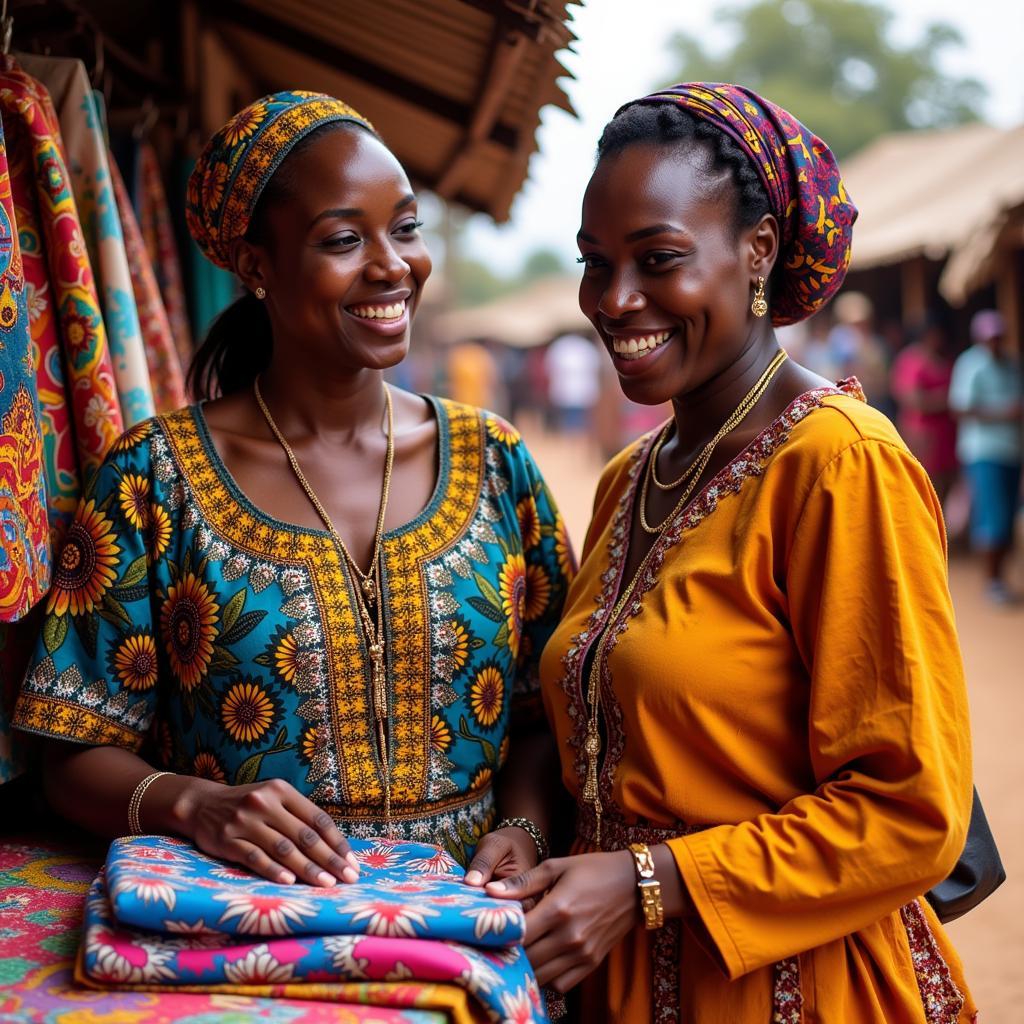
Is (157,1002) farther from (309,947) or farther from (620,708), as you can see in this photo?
(620,708)

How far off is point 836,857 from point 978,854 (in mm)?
429

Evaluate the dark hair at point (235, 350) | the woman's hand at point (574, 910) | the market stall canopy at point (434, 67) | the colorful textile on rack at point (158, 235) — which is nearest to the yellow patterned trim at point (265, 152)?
the dark hair at point (235, 350)

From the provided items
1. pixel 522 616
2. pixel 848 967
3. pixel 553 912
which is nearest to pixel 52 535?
pixel 522 616

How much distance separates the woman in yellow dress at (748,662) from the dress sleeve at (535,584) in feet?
0.73

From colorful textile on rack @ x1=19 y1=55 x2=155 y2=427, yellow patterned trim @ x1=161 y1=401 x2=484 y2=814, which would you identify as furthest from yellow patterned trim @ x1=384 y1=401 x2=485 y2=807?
colorful textile on rack @ x1=19 y1=55 x2=155 y2=427

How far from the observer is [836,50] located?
5203 cm

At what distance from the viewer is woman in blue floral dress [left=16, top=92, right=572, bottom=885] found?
205 centimetres

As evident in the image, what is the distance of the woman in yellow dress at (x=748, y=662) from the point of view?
5.62ft

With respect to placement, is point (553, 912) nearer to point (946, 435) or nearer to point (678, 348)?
point (678, 348)

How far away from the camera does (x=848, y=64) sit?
A: 5181cm

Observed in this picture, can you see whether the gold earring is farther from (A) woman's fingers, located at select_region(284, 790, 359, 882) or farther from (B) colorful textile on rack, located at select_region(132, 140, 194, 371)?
(B) colorful textile on rack, located at select_region(132, 140, 194, 371)

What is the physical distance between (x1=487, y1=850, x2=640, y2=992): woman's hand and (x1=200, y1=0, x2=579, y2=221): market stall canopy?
5.93 feet

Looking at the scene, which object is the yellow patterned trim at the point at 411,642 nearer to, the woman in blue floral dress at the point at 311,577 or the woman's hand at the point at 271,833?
the woman in blue floral dress at the point at 311,577

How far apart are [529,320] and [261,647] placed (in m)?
31.3
